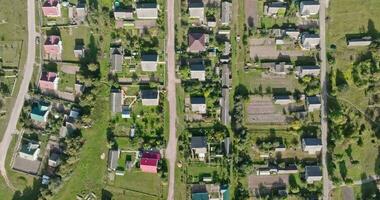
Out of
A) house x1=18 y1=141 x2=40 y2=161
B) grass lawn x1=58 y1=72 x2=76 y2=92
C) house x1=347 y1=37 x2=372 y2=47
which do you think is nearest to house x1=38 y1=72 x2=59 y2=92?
grass lawn x1=58 y1=72 x2=76 y2=92

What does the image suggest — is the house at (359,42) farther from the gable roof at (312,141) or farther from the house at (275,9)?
the gable roof at (312,141)

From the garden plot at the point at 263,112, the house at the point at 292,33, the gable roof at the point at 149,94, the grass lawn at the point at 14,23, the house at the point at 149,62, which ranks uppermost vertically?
the grass lawn at the point at 14,23

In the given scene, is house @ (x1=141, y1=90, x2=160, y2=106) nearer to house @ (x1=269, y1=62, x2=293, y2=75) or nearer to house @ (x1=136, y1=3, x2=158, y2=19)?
house @ (x1=136, y1=3, x2=158, y2=19)

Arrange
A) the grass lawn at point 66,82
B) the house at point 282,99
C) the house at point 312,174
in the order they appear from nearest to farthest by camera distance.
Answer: the house at point 312,174, the house at point 282,99, the grass lawn at point 66,82

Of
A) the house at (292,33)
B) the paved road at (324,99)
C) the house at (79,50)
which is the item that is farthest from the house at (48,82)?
the paved road at (324,99)

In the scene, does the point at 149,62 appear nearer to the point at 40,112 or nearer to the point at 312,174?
the point at 40,112

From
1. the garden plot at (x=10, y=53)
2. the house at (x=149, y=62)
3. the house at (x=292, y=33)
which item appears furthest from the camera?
the garden plot at (x=10, y=53)

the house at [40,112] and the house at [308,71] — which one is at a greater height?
the house at [308,71]

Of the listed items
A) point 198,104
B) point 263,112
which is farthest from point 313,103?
point 198,104
